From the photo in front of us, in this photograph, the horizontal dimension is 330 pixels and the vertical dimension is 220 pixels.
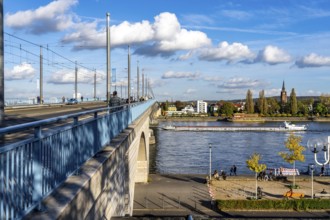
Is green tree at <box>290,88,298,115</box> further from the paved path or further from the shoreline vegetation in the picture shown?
the paved path

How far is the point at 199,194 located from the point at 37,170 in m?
31.7

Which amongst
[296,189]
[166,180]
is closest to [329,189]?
[296,189]

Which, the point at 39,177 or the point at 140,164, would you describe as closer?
the point at 39,177

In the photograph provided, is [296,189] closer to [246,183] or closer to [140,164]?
[246,183]

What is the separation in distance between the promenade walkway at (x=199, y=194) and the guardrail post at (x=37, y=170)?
70.4 feet

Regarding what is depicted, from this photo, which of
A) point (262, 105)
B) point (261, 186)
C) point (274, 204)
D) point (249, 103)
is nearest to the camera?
point (274, 204)

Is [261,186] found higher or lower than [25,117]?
lower

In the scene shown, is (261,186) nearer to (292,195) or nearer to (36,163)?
(292,195)

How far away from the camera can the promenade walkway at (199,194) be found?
2983 centimetres

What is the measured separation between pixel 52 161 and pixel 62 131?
0.67 meters

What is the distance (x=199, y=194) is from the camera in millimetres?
35688

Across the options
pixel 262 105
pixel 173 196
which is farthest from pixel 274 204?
pixel 262 105

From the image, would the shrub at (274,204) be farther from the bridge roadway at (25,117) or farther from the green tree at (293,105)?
the green tree at (293,105)

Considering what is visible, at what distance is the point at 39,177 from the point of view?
499 centimetres
